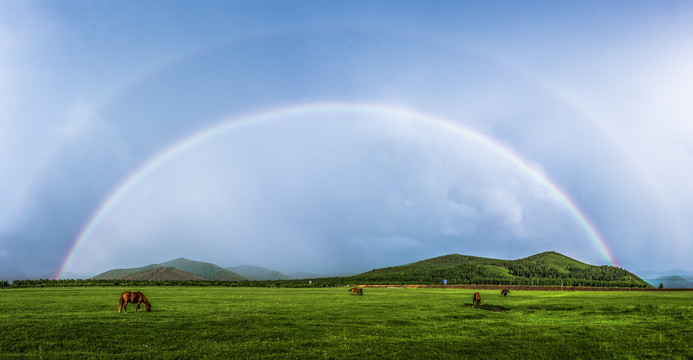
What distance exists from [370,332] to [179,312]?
13.4 metres

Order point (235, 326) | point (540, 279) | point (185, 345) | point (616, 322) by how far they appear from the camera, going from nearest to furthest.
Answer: point (185, 345) → point (235, 326) → point (616, 322) → point (540, 279)

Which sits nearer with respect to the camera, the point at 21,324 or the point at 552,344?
the point at 552,344

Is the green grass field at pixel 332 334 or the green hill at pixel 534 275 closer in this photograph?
the green grass field at pixel 332 334

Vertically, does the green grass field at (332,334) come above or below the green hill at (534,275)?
above

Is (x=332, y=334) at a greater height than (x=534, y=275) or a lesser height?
greater

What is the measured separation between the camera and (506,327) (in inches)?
860

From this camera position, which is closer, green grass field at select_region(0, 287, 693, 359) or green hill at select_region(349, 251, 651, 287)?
green grass field at select_region(0, 287, 693, 359)

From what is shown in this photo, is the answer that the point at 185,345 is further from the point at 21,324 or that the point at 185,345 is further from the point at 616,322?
the point at 616,322

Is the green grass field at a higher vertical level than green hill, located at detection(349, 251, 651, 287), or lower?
higher

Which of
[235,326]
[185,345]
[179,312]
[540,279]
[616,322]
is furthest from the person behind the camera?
[540,279]

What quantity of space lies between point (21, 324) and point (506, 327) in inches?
978

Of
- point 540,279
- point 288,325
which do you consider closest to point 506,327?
point 288,325

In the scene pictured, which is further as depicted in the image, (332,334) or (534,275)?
(534,275)

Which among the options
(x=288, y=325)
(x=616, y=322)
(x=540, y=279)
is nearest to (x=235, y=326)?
(x=288, y=325)
